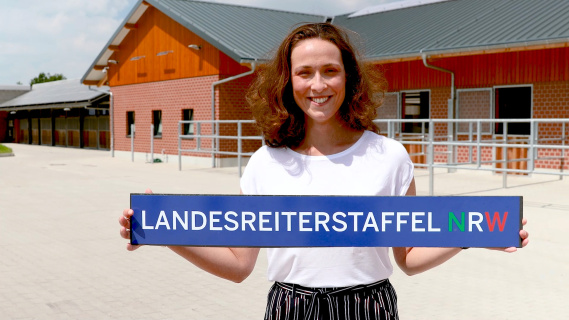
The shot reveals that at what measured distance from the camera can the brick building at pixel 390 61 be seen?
1695 centimetres

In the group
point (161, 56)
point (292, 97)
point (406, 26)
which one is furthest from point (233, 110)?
point (292, 97)

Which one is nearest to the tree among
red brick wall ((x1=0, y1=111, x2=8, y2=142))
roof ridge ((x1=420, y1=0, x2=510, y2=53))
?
red brick wall ((x1=0, y1=111, x2=8, y2=142))

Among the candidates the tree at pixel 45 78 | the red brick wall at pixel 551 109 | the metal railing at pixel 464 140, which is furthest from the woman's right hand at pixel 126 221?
the tree at pixel 45 78

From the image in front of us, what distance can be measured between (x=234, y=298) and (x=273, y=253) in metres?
3.47

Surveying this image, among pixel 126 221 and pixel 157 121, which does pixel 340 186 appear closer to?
pixel 126 221

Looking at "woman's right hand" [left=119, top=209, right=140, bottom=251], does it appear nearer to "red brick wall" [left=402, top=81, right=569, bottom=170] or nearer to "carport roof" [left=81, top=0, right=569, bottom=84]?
"carport roof" [left=81, top=0, right=569, bottom=84]

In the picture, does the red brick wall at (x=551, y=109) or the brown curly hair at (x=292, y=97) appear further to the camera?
the red brick wall at (x=551, y=109)

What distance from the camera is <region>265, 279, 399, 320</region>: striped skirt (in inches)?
80.2

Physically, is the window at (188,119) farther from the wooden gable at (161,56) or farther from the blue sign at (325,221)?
the blue sign at (325,221)

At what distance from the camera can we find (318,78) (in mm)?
2092

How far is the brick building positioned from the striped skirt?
14.1 meters

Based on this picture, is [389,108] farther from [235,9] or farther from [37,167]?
[37,167]

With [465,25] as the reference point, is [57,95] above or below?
below

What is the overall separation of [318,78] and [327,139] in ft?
0.63
